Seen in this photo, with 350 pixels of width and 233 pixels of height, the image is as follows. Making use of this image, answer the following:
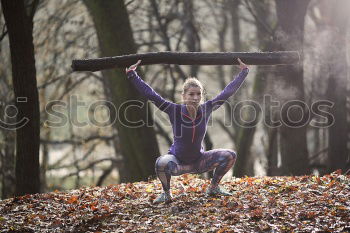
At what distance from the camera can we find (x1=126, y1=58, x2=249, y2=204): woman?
8.16 meters

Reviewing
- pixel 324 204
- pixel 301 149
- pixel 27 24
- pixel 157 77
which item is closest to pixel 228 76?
pixel 157 77

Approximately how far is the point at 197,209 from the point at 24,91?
4.14 m

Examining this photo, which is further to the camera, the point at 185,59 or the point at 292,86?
the point at 292,86

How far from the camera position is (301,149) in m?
14.4

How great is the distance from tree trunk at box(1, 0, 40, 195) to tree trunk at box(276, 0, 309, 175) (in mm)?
6514

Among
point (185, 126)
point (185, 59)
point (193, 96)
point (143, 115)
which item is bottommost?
point (185, 126)

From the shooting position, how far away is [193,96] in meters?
8.17

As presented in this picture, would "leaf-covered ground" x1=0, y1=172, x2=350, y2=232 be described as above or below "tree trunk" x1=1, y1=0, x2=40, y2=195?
below

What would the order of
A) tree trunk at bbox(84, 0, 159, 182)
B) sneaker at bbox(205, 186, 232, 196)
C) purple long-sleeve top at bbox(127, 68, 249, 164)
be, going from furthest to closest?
tree trunk at bbox(84, 0, 159, 182) < sneaker at bbox(205, 186, 232, 196) < purple long-sleeve top at bbox(127, 68, 249, 164)

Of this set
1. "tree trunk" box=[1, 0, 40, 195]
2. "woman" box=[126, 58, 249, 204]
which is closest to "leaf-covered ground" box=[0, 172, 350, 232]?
"woman" box=[126, 58, 249, 204]

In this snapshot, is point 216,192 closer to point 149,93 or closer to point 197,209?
point 197,209

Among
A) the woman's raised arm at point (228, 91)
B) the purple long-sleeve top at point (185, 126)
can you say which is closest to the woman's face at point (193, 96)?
the purple long-sleeve top at point (185, 126)

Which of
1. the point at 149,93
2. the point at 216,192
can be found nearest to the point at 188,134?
the point at 149,93

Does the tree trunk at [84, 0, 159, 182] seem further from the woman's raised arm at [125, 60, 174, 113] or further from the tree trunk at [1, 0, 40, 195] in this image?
the woman's raised arm at [125, 60, 174, 113]
